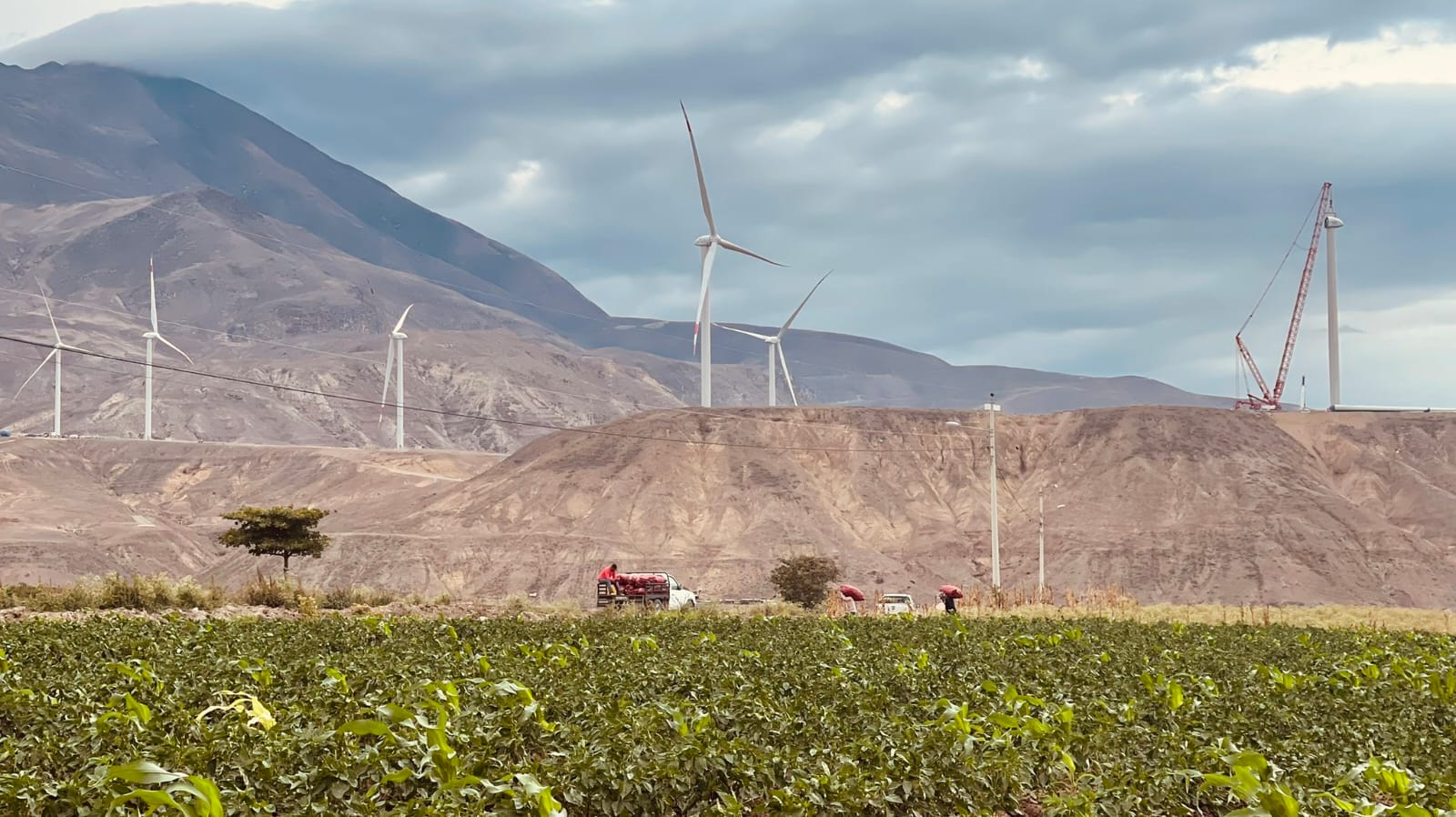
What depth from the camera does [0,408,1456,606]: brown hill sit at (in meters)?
87.4

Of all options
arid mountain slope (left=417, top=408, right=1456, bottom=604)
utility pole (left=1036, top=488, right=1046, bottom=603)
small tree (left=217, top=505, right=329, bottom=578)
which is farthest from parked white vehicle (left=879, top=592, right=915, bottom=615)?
arid mountain slope (left=417, top=408, right=1456, bottom=604)

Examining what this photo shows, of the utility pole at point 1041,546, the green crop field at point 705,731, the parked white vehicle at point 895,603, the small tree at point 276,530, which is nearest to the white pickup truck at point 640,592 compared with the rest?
the parked white vehicle at point 895,603

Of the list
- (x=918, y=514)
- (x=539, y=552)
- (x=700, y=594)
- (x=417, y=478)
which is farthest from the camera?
(x=417, y=478)

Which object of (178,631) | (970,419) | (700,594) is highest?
(970,419)

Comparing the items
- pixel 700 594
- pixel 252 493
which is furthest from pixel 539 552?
pixel 252 493

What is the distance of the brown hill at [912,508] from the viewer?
8744 centimetres

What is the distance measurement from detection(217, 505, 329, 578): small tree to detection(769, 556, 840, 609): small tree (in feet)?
75.6

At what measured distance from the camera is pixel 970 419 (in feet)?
389

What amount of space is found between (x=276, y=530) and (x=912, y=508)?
60.4 metres

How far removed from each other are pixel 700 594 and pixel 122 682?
7001 centimetres

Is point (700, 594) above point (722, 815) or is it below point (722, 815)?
below

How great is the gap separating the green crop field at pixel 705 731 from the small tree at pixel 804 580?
45303 millimetres

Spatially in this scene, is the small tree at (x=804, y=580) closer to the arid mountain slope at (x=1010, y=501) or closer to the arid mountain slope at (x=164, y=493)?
the arid mountain slope at (x=1010, y=501)

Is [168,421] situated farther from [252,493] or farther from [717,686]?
[717,686]
